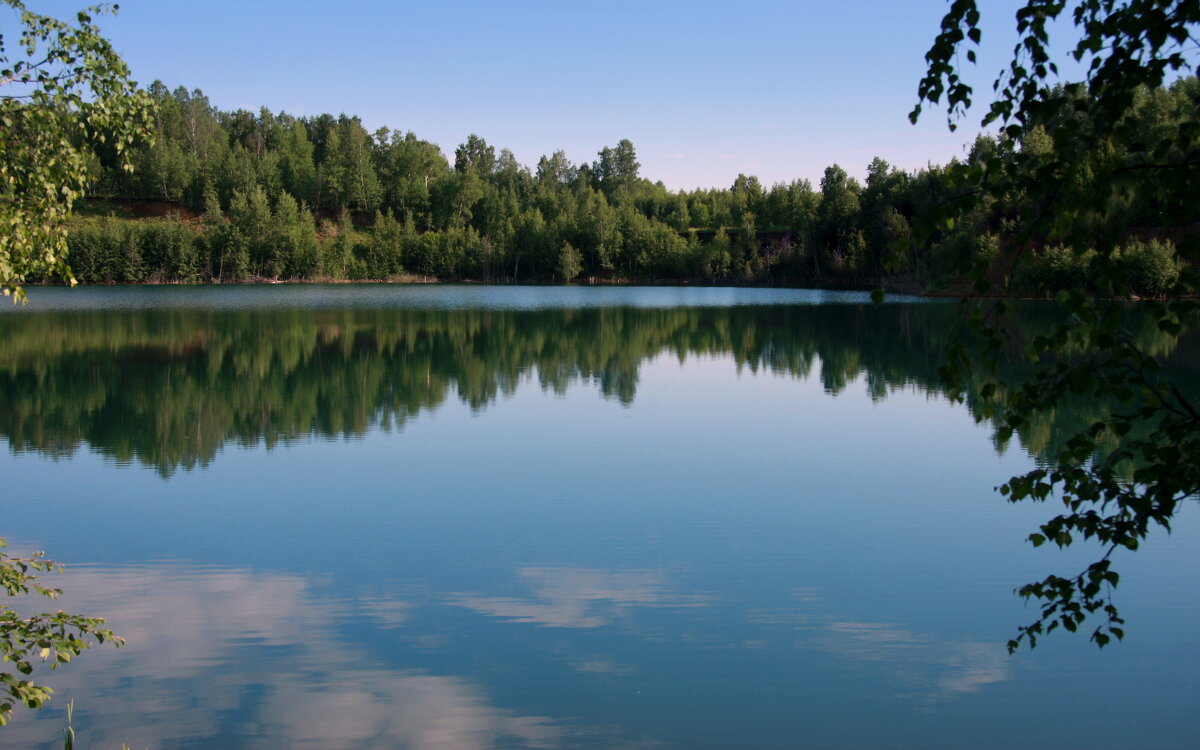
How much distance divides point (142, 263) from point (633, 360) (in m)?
82.8

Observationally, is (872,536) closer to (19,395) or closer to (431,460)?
(431,460)

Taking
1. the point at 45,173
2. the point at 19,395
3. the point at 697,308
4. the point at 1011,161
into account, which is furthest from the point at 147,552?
the point at 697,308

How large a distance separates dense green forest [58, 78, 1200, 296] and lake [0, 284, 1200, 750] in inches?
2164

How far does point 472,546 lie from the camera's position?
33.9 ft

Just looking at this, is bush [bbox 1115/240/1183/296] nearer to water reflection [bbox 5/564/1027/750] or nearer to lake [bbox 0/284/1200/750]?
lake [bbox 0/284/1200/750]

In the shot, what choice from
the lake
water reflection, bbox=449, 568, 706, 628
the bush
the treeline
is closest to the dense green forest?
the bush

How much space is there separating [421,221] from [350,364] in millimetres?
107934

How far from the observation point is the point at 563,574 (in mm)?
9375

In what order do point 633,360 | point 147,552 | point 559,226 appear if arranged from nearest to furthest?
point 147,552
point 633,360
point 559,226

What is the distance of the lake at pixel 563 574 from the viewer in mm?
6508

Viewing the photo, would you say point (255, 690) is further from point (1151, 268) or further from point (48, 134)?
point (1151, 268)

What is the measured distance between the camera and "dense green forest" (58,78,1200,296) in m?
95.4

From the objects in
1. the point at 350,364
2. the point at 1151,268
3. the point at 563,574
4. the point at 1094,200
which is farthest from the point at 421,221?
the point at 1094,200

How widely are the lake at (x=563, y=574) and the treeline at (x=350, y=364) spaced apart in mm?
248
